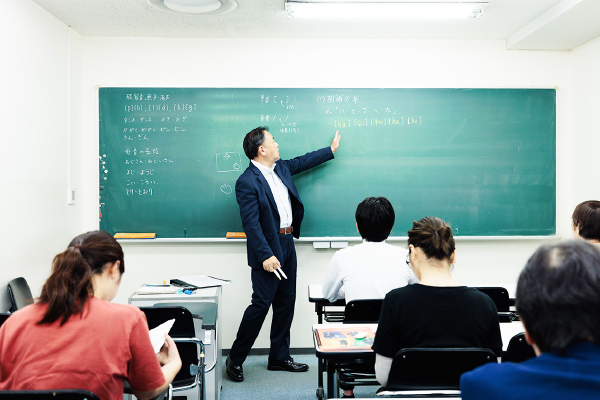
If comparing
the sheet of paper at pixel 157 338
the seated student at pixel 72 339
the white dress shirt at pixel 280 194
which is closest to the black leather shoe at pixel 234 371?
the white dress shirt at pixel 280 194

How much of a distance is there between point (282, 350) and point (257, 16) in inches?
103

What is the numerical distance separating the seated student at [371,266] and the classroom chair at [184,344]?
782mm

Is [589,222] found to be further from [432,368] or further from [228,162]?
[228,162]

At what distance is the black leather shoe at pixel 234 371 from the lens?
11.3ft

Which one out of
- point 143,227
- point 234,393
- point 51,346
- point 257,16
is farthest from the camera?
point 143,227

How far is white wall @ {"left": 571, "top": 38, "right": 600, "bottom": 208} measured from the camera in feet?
12.4

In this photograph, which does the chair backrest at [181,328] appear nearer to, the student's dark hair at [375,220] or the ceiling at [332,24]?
the student's dark hair at [375,220]

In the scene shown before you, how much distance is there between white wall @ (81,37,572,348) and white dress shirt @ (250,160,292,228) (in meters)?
0.42

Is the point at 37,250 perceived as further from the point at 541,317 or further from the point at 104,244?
the point at 541,317

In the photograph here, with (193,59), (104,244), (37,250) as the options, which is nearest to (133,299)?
(37,250)

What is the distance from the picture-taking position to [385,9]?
3352mm

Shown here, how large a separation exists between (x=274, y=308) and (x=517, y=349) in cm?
215

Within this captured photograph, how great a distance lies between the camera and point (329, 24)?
11.9 ft

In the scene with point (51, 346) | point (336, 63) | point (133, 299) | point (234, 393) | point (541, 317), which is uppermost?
point (336, 63)
